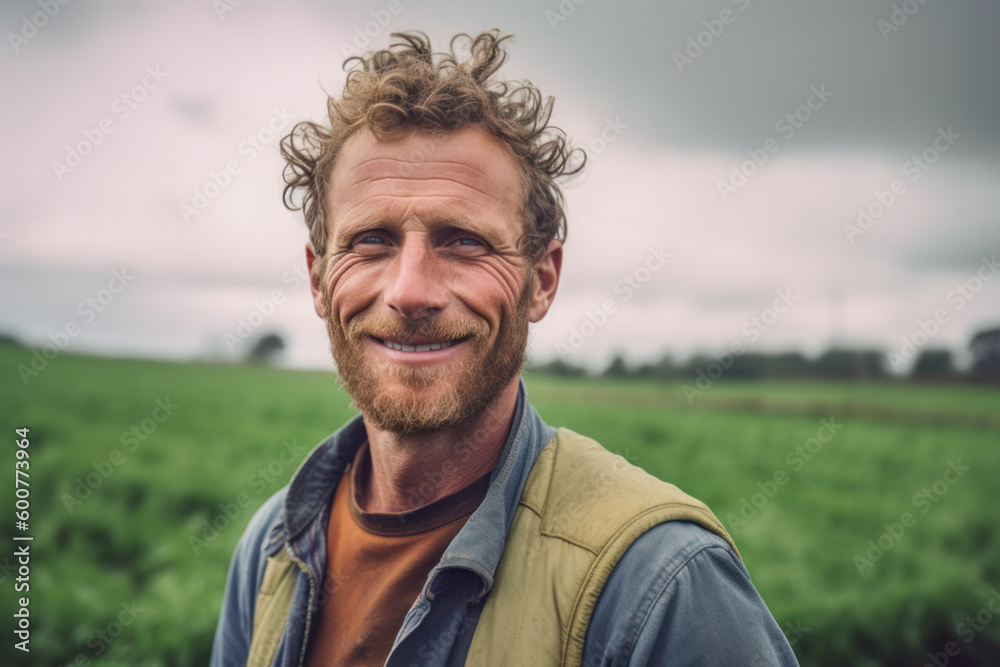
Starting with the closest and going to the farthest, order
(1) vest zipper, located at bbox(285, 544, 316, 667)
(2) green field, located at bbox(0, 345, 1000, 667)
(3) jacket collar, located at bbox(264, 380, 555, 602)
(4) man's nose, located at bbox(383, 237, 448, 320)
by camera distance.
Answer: (3) jacket collar, located at bbox(264, 380, 555, 602)
(4) man's nose, located at bbox(383, 237, 448, 320)
(1) vest zipper, located at bbox(285, 544, 316, 667)
(2) green field, located at bbox(0, 345, 1000, 667)

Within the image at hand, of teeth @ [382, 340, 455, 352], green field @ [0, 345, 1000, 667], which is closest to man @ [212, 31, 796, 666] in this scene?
teeth @ [382, 340, 455, 352]

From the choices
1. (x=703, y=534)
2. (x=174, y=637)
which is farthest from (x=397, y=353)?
(x=174, y=637)

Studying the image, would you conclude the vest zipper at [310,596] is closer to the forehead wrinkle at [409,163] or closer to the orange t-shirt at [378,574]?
the orange t-shirt at [378,574]

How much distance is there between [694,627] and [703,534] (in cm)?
24

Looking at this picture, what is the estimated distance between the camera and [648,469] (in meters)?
11.2

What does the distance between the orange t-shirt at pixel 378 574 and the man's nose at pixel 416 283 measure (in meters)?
0.60

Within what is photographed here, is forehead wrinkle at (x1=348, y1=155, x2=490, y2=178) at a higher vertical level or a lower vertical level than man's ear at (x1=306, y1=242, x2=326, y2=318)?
higher

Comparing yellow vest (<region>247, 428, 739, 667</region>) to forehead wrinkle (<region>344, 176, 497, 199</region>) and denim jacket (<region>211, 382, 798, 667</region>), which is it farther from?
forehead wrinkle (<region>344, 176, 497, 199</region>)

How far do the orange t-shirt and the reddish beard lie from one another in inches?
10.7

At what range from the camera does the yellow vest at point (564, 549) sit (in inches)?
61.7

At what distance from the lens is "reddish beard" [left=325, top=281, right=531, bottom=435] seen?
1.98 m

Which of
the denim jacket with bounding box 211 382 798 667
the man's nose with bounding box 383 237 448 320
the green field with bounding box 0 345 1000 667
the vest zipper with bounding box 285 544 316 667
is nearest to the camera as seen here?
the denim jacket with bounding box 211 382 798 667

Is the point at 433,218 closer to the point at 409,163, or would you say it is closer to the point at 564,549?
the point at 409,163

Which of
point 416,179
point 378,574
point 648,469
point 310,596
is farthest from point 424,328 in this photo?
Answer: point 648,469
